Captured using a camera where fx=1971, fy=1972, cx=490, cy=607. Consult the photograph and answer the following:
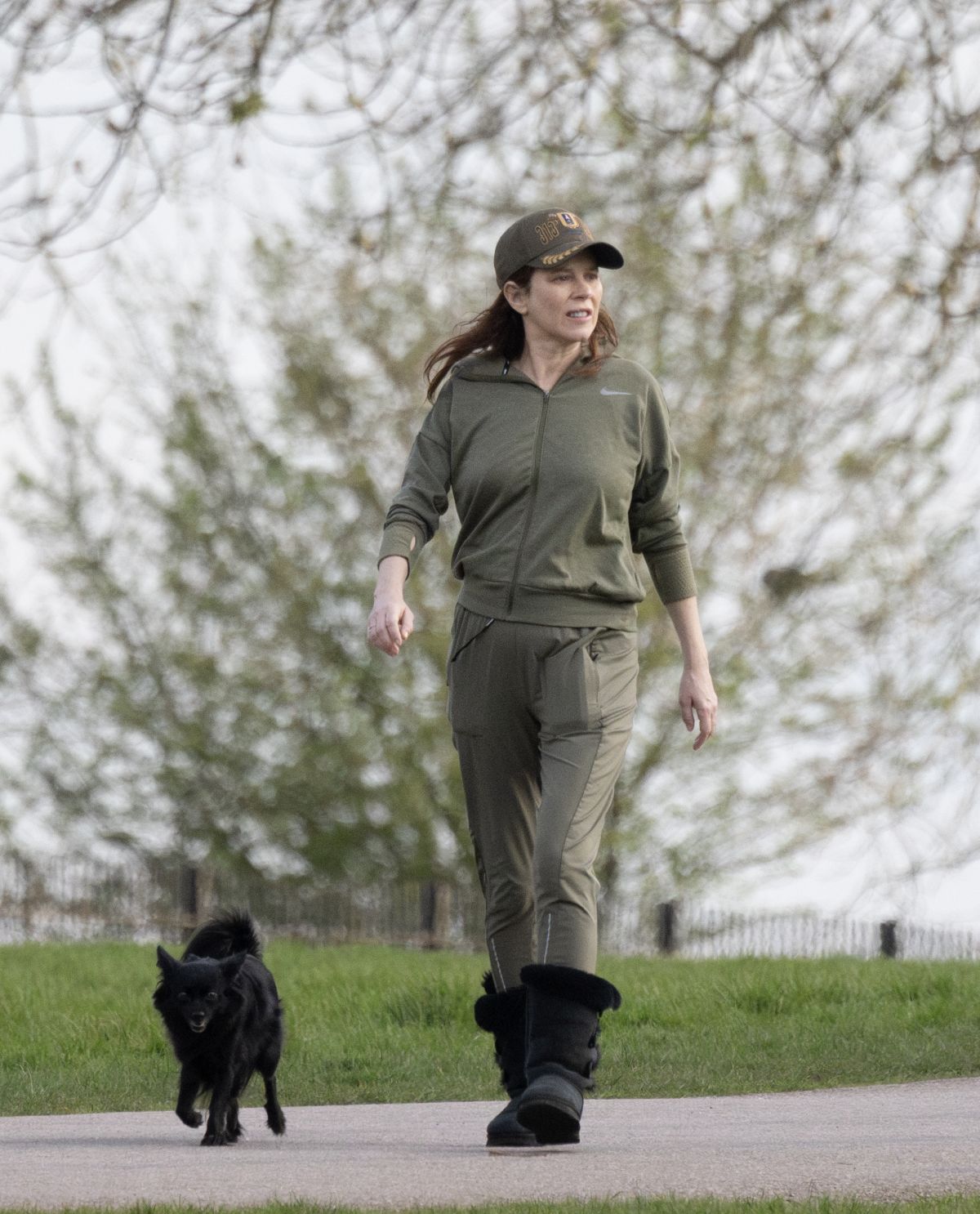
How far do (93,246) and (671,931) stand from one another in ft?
39.3

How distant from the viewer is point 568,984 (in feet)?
16.1

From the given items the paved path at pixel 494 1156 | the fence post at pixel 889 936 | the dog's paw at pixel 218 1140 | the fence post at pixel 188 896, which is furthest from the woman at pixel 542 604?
the fence post at pixel 188 896

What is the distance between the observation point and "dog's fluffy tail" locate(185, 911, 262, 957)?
5.73m

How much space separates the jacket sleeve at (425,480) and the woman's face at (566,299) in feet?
1.11

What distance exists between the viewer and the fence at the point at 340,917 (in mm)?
18750

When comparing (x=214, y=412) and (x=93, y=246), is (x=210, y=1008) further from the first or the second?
(x=214, y=412)

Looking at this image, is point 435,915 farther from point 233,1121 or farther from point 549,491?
point 549,491

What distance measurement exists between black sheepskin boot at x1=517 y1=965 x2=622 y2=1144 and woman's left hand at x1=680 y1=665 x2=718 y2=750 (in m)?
0.70

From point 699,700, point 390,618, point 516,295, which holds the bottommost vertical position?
point 699,700

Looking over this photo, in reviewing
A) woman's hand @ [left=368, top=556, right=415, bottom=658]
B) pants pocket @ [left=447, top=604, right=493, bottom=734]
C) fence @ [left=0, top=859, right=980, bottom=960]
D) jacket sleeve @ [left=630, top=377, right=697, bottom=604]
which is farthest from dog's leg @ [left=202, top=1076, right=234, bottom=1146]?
fence @ [left=0, top=859, right=980, bottom=960]

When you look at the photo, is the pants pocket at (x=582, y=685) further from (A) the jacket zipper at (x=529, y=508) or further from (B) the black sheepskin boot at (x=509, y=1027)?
(B) the black sheepskin boot at (x=509, y=1027)

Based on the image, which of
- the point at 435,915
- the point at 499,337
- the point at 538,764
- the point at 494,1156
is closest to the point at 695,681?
the point at 538,764

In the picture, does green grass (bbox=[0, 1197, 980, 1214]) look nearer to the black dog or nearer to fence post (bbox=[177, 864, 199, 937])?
the black dog

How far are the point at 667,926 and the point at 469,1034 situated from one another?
1063 cm
